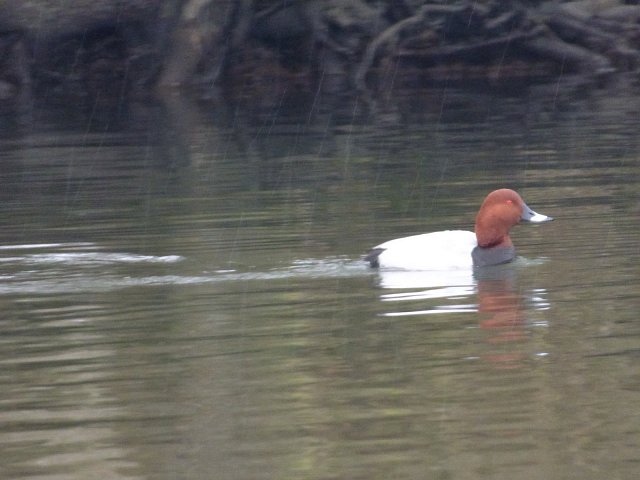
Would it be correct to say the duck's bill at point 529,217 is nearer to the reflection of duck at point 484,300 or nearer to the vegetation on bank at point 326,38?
the reflection of duck at point 484,300

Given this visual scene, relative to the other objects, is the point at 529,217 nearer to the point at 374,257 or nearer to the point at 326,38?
the point at 374,257

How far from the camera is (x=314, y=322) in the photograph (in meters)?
7.99

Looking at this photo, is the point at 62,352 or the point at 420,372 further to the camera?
the point at 62,352

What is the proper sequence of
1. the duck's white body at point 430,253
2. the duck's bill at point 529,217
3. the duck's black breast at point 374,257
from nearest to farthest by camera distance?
the duck's white body at point 430,253 → the duck's black breast at point 374,257 → the duck's bill at point 529,217

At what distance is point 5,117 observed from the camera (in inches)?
1045

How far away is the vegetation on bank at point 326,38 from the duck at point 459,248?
1787cm

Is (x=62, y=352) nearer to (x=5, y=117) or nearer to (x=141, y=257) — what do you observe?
(x=141, y=257)

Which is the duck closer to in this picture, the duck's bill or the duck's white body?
the duck's white body

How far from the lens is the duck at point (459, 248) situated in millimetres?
9648

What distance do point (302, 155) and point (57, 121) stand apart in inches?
345

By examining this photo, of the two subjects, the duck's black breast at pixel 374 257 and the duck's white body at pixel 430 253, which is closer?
the duck's white body at pixel 430 253

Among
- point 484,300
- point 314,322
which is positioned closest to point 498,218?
point 484,300

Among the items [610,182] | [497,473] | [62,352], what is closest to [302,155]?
[610,182]

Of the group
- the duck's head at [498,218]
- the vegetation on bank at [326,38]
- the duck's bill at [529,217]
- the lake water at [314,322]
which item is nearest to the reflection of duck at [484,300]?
the lake water at [314,322]
